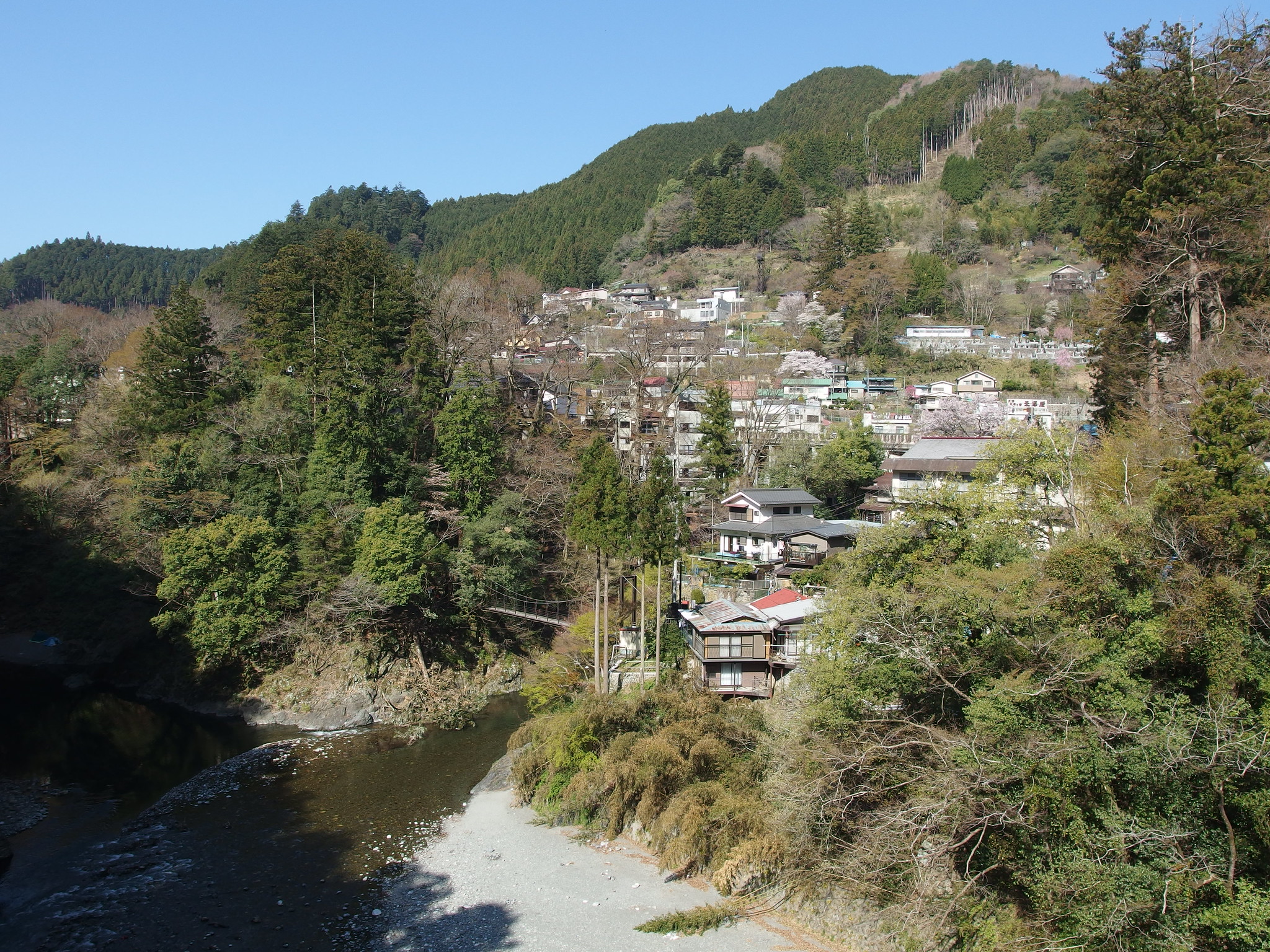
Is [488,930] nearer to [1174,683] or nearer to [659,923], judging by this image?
[659,923]

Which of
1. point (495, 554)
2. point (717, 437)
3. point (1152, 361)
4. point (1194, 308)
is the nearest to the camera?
point (1194, 308)

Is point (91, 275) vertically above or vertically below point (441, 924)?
above

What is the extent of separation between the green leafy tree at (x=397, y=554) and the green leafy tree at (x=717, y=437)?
38.2 ft

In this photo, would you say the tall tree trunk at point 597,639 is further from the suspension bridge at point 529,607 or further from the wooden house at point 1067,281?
the wooden house at point 1067,281

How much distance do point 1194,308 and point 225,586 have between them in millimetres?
20901

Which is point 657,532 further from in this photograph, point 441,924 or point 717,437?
point 717,437

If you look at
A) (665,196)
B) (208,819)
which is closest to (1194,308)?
(208,819)

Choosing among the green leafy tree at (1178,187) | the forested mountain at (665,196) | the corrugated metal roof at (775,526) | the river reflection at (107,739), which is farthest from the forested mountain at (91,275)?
the green leafy tree at (1178,187)

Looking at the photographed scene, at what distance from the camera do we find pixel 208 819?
1430 centimetres

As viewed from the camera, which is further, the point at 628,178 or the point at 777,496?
the point at 628,178

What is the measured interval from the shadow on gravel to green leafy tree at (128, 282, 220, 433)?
16.5 m

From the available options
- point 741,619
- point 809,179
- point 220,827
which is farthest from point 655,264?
point 220,827

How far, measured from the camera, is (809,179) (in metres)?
67.2

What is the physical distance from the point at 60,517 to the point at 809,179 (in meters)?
59.0
